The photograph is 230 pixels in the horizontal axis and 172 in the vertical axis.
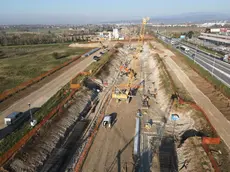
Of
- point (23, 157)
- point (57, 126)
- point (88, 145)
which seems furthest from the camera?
point (57, 126)

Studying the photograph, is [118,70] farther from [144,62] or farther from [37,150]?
[37,150]

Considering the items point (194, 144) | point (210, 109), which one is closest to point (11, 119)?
point (194, 144)

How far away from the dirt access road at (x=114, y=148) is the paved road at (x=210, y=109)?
27.2 ft

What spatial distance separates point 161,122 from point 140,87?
13043 mm

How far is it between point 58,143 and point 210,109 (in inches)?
678

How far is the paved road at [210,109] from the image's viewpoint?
19572mm

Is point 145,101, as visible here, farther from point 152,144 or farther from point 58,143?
point 58,143

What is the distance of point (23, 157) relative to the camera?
16.4m

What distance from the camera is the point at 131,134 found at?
22.4m

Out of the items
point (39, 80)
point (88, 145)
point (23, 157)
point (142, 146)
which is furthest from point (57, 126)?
point (39, 80)

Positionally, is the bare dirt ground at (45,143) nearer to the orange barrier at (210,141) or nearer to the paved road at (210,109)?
the orange barrier at (210,141)

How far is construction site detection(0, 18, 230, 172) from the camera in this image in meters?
17.0

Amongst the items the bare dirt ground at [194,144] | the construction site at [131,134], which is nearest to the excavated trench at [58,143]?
the construction site at [131,134]

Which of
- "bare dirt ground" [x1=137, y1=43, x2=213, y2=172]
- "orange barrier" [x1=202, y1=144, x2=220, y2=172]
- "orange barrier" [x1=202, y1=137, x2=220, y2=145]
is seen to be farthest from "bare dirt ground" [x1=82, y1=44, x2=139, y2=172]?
"orange barrier" [x1=202, y1=137, x2=220, y2=145]
